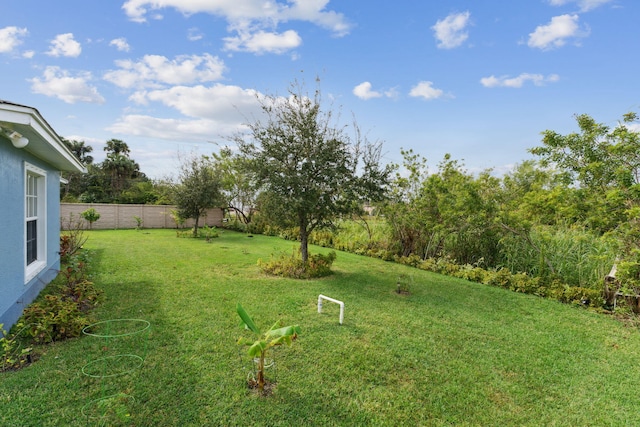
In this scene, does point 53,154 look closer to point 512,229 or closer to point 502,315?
point 502,315

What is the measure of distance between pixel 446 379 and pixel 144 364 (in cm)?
320

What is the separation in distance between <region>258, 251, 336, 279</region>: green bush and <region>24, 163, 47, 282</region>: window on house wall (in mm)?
4443

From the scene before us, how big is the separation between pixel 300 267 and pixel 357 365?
4.49 m

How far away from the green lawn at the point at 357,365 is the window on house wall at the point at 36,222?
3.78ft

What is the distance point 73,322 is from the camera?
12.6 feet

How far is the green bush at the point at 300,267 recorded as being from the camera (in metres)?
7.62

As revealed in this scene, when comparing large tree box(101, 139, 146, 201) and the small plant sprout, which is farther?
large tree box(101, 139, 146, 201)

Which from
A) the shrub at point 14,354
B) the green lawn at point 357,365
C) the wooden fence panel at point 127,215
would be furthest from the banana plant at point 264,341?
the wooden fence panel at point 127,215

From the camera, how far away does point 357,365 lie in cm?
345

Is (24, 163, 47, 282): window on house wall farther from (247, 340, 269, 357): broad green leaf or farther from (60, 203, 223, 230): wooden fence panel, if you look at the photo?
(60, 203, 223, 230): wooden fence panel

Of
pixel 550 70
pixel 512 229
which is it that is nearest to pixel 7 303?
pixel 512 229

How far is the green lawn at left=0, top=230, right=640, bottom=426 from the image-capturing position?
8.67ft

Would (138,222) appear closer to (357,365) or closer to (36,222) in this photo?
(36,222)

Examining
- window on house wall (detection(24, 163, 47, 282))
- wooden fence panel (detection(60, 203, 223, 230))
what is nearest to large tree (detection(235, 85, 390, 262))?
window on house wall (detection(24, 163, 47, 282))
